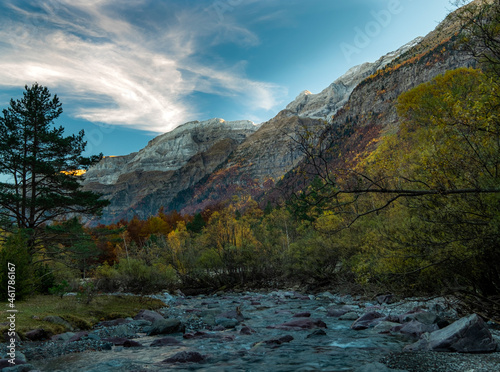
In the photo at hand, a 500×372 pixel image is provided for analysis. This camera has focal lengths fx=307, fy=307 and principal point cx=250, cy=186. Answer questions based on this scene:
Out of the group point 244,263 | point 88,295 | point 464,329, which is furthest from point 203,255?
point 464,329

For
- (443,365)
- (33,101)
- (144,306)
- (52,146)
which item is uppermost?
(33,101)

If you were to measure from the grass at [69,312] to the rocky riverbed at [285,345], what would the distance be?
2.72ft

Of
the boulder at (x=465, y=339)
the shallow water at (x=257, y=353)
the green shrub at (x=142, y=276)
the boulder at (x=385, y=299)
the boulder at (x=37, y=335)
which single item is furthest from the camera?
the green shrub at (x=142, y=276)

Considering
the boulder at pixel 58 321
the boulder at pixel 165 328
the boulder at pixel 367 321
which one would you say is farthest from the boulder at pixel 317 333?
the boulder at pixel 58 321

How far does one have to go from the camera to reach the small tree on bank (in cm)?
1945

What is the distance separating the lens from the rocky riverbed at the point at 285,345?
667cm

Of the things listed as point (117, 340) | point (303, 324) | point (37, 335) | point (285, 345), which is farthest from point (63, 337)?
point (303, 324)

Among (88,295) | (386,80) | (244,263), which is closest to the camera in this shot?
(88,295)

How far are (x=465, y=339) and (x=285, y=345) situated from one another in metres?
4.73

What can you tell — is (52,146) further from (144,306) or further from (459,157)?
(459,157)

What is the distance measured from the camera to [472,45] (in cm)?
705

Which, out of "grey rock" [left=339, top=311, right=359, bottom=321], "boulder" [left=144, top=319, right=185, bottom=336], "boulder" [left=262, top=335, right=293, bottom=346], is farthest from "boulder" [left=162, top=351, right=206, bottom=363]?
"grey rock" [left=339, top=311, right=359, bottom=321]

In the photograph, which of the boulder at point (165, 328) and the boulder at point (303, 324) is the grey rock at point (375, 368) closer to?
the boulder at point (303, 324)

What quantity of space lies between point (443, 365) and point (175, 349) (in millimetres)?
7157
